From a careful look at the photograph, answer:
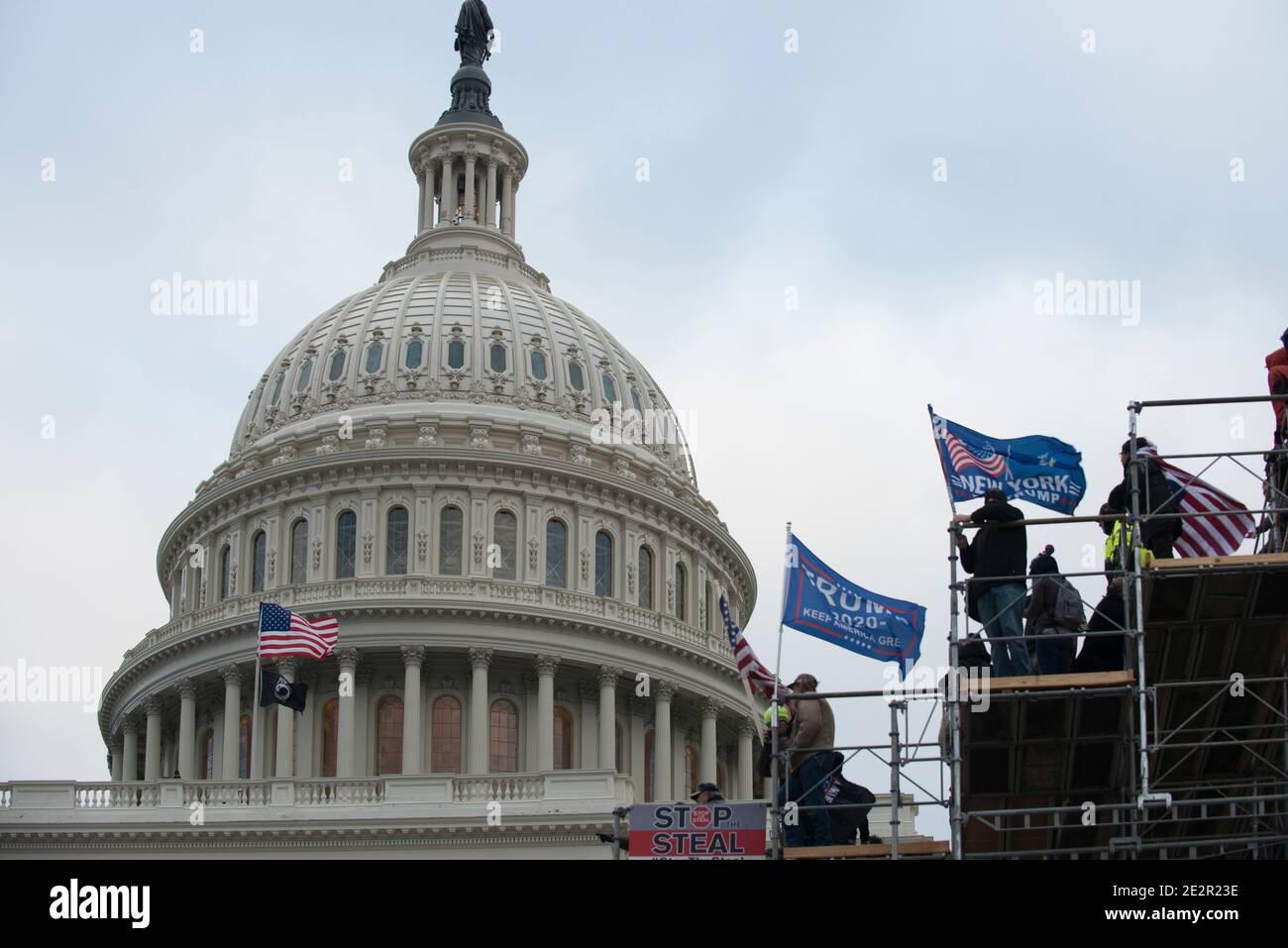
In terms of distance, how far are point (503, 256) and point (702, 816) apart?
59.8 metres

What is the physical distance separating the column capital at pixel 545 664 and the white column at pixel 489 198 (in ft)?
76.1

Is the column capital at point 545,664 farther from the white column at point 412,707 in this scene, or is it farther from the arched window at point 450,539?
the arched window at point 450,539

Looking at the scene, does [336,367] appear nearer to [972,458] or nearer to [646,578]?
[646,578]

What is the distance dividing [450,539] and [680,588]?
925cm

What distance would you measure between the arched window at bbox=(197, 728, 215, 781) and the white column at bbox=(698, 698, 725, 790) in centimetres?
1623

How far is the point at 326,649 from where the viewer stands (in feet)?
206

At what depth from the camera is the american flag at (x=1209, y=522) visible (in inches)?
1063

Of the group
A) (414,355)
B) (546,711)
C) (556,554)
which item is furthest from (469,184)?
(546,711)

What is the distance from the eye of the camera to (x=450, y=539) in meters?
73.9

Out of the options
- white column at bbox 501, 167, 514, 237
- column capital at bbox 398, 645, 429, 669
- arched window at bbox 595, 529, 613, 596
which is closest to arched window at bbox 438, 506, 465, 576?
column capital at bbox 398, 645, 429, 669

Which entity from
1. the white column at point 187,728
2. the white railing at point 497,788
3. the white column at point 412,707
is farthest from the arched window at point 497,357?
the white railing at point 497,788
